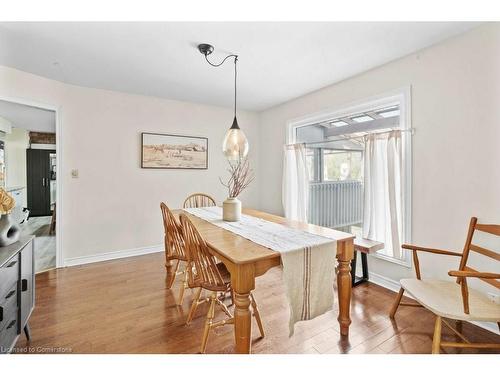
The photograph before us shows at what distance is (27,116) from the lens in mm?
3855

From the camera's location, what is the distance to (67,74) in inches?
105

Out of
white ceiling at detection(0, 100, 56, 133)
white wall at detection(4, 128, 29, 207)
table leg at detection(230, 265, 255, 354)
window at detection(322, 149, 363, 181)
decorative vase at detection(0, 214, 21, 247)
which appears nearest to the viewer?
table leg at detection(230, 265, 255, 354)

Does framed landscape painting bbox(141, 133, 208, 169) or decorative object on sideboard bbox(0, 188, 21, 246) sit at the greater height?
framed landscape painting bbox(141, 133, 208, 169)

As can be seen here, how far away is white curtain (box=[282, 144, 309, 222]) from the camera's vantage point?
3.50 meters

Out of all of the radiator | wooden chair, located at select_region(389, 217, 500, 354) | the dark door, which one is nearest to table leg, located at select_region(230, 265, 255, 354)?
wooden chair, located at select_region(389, 217, 500, 354)

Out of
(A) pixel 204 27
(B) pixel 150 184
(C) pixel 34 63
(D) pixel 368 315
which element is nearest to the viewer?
(A) pixel 204 27

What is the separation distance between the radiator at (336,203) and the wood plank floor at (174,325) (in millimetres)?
891

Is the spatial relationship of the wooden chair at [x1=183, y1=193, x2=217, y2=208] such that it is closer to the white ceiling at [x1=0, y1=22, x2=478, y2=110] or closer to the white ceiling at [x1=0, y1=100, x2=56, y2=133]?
the white ceiling at [x1=0, y1=22, x2=478, y2=110]

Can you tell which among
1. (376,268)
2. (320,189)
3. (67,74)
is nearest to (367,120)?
(320,189)

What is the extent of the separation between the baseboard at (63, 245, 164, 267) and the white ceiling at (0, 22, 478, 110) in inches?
86.1

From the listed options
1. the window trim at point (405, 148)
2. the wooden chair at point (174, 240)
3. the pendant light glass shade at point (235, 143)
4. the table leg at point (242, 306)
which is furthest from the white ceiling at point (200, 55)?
the table leg at point (242, 306)

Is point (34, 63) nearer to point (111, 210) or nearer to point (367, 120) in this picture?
point (111, 210)
